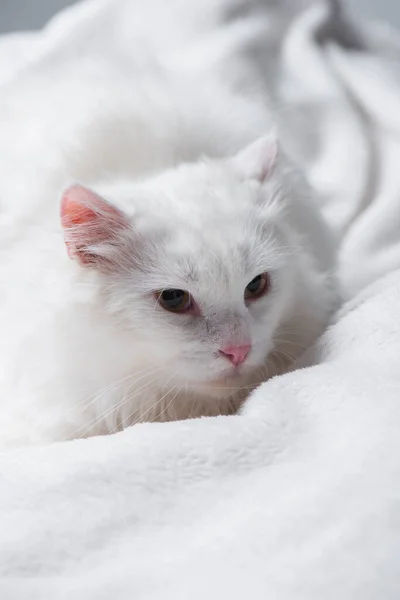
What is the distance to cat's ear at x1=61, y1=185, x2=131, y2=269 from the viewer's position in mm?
1015

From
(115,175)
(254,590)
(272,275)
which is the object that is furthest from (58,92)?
(254,590)

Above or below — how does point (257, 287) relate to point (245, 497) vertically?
above

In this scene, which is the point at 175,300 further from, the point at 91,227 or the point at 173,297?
the point at 91,227

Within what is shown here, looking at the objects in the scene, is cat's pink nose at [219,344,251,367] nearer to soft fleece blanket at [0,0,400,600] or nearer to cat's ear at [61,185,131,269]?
soft fleece blanket at [0,0,400,600]

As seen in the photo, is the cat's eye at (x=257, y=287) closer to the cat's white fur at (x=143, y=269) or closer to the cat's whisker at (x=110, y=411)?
the cat's white fur at (x=143, y=269)

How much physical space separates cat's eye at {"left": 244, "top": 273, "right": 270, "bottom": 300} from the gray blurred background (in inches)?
75.1

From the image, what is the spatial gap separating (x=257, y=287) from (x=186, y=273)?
14 cm

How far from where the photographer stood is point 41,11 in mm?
2721

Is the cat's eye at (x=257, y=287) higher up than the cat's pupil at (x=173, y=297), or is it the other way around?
the cat's pupil at (x=173, y=297)

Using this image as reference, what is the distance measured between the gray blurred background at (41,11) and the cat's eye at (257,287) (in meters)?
1.91

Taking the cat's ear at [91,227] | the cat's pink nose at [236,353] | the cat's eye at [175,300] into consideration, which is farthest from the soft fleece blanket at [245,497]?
the cat's ear at [91,227]

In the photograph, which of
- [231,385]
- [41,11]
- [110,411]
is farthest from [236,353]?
[41,11]

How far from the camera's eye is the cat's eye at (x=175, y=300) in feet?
3.42

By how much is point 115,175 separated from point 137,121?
11 centimetres
